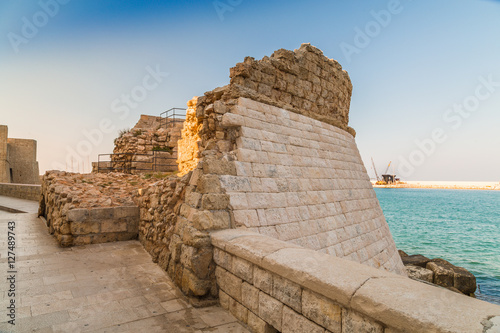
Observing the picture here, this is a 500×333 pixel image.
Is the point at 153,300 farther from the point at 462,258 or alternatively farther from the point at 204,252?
the point at 462,258

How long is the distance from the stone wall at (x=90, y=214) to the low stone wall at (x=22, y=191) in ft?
29.1

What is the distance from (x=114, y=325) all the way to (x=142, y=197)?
3.61 m

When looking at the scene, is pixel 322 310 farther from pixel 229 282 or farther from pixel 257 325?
pixel 229 282

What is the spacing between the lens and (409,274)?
30.0ft

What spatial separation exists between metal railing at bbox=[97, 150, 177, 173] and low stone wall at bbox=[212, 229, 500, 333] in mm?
11274

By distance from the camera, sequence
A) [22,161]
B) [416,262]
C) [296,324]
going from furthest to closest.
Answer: [22,161] → [416,262] → [296,324]

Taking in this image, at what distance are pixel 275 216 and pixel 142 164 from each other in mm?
10575

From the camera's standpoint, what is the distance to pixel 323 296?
7.11ft

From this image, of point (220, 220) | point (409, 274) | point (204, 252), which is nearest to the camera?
point (204, 252)

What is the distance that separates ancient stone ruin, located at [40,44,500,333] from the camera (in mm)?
2045

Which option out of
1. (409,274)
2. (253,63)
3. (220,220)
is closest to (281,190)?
(220,220)

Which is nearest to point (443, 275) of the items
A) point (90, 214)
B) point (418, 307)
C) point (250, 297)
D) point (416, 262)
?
point (416, 262)

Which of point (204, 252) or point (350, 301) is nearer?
point (350, 301)

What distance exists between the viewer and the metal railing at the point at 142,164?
45.8 ft
